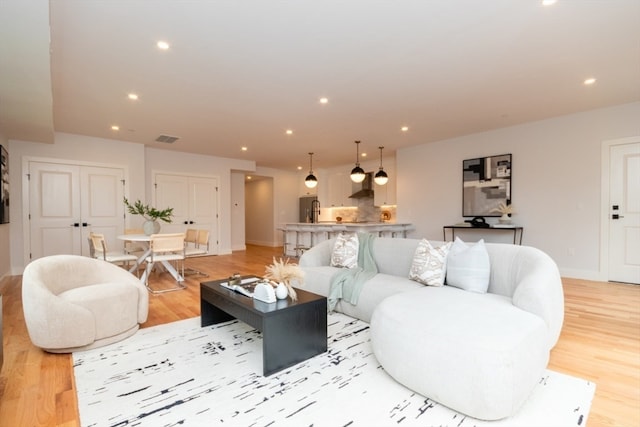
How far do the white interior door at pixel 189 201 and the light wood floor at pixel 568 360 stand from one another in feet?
11.7

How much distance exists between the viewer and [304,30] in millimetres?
2633

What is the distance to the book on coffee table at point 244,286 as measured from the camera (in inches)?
Result: 96.2

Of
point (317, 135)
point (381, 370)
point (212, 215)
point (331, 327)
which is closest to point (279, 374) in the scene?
point (381, 370)

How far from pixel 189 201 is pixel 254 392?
266 inches

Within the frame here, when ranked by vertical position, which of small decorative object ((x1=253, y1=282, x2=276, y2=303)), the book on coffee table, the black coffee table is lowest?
the black coffee table

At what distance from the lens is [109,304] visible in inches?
98.7

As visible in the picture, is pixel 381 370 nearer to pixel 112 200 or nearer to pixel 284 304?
pixel 284 304

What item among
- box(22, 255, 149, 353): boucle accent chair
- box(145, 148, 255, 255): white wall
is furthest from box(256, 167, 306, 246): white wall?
box(22, 255, 149, 353): boucle accent chair

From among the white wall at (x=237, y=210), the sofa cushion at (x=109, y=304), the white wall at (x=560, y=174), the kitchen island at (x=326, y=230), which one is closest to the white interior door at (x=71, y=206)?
the white wall at (x=237, y=210)

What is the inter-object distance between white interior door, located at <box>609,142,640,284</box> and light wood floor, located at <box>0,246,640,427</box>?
56 centimetres

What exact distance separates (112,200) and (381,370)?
6.69 metres

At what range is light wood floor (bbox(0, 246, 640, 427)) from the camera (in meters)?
1.67

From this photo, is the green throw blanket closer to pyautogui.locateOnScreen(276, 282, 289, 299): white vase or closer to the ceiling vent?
pyautogui.locateOnScreen(276, 282, 289, 299): white vase

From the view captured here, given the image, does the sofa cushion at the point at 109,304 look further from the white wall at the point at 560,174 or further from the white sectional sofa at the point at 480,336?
the white wall at the point at 560,174
